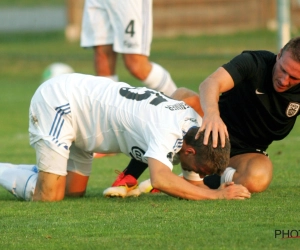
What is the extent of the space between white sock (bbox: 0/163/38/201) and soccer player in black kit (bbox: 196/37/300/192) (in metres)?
1.39

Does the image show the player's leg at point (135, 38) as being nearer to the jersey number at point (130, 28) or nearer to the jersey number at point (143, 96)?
the jersey number at point (130, 28)

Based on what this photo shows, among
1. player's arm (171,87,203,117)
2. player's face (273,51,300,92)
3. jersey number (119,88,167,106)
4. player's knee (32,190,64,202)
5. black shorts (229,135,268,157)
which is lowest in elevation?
player's knee (32,190,64,202)

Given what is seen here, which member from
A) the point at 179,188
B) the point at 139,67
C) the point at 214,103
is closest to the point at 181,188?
the point at 179,188

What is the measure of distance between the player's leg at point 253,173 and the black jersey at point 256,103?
19 cm

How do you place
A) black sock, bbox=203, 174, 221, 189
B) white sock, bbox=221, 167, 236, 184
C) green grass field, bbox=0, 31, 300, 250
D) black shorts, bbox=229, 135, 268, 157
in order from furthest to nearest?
black sock, bbox=203, 174, 221, 189, black shorts, bbox=229, 135, 268, 157, white sock, bbox=221, 167, 236, 184, green grass field, bbox=0, 31, 300, 250

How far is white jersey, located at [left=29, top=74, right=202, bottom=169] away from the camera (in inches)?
225

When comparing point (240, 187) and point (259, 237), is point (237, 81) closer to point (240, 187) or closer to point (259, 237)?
point (240, 187)

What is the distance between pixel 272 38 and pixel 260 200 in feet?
71.5

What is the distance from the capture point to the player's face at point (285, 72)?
569cm

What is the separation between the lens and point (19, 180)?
6.44m

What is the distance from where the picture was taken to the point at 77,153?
6.68 meters

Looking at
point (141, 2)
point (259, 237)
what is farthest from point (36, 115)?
point (141, 2)

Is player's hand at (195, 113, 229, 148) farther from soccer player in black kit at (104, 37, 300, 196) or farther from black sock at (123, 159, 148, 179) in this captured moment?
black sock at (123, 159, 148, 179)

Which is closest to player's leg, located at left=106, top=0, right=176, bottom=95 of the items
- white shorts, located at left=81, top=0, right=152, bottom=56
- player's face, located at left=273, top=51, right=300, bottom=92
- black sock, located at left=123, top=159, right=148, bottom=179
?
white shorts, located at left=81, top=0, right=152, bottom=56
